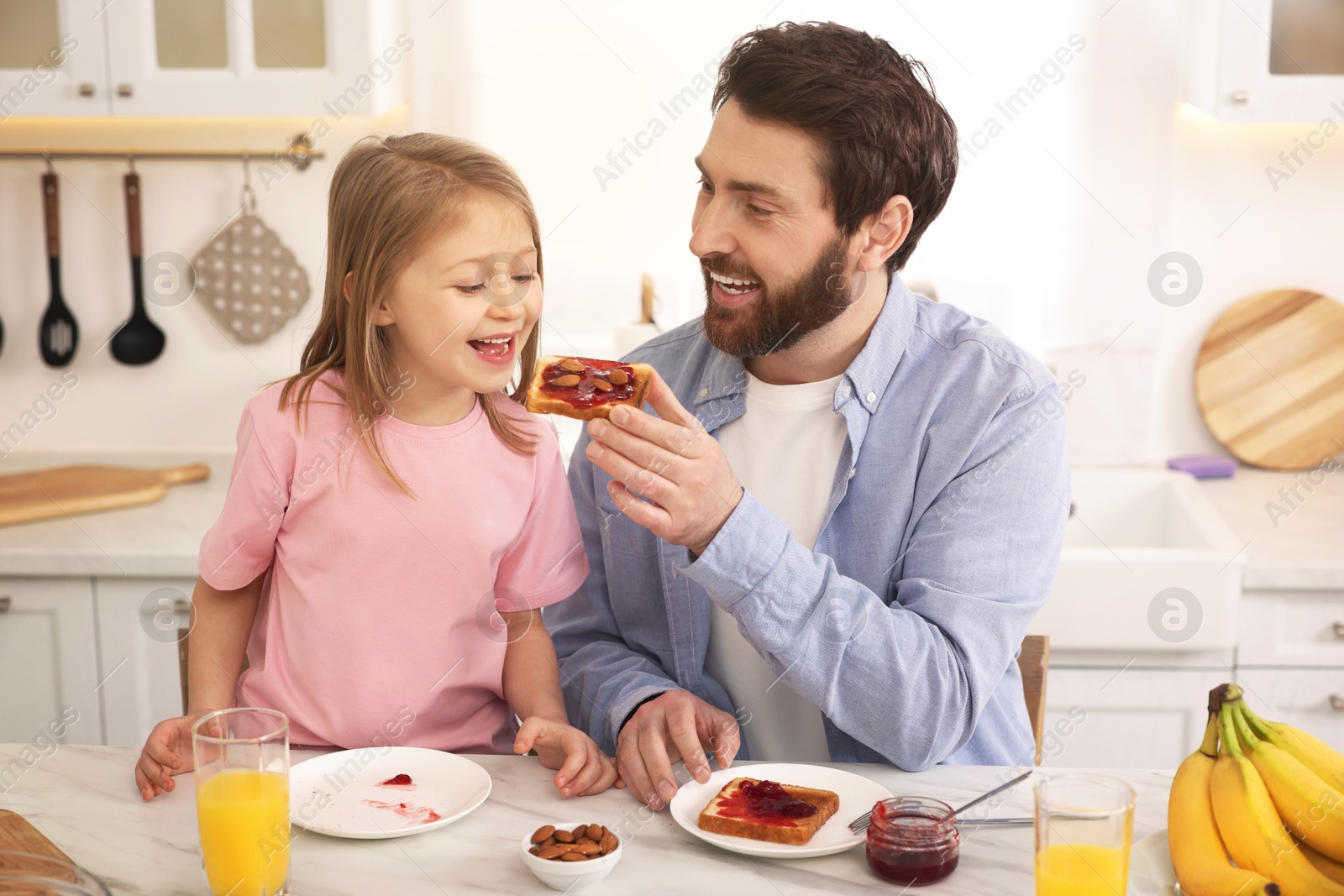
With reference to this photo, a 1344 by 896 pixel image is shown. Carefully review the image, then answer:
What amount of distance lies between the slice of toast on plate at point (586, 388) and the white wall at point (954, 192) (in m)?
1.66

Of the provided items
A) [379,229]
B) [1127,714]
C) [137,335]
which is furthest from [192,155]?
[1127,714]

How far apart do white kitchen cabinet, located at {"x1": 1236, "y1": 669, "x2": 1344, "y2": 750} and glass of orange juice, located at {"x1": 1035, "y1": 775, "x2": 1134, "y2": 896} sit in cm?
157

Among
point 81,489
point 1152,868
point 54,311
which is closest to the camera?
point 1152,868

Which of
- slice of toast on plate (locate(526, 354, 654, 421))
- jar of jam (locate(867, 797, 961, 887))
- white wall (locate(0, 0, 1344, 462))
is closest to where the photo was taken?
jar of jam (locate(867, 797, 961, 887))

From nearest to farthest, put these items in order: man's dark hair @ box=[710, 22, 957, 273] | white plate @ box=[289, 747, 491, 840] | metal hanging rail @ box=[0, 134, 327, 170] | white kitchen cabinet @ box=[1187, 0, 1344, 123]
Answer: white plate @ box=[289, 747, 491, 840]
man's dark hair @ box=[710, 22, 957, 273]
white kitchen cabinet @ box=[1187, 0, 1344, 123]
metal hanging rail @ box=[0, 134, 327, 170]

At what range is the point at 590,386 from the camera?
1331mm

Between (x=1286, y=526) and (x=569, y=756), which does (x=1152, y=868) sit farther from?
(x=1286, y=526)

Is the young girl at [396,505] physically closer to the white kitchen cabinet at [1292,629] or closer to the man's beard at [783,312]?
the man's beard at [783,312]

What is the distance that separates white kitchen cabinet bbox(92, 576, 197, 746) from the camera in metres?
2.43

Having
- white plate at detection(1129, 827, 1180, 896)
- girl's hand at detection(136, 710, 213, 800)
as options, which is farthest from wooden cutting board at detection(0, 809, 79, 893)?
white plate at detection(1129, 827, 1180, 896)

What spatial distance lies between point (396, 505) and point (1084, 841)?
932 mm

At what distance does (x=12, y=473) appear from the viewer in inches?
115

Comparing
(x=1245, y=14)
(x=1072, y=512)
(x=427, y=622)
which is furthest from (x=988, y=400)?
(x=1245, y=14)

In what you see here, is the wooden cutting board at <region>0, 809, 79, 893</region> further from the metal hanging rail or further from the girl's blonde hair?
the metal hanging rail
